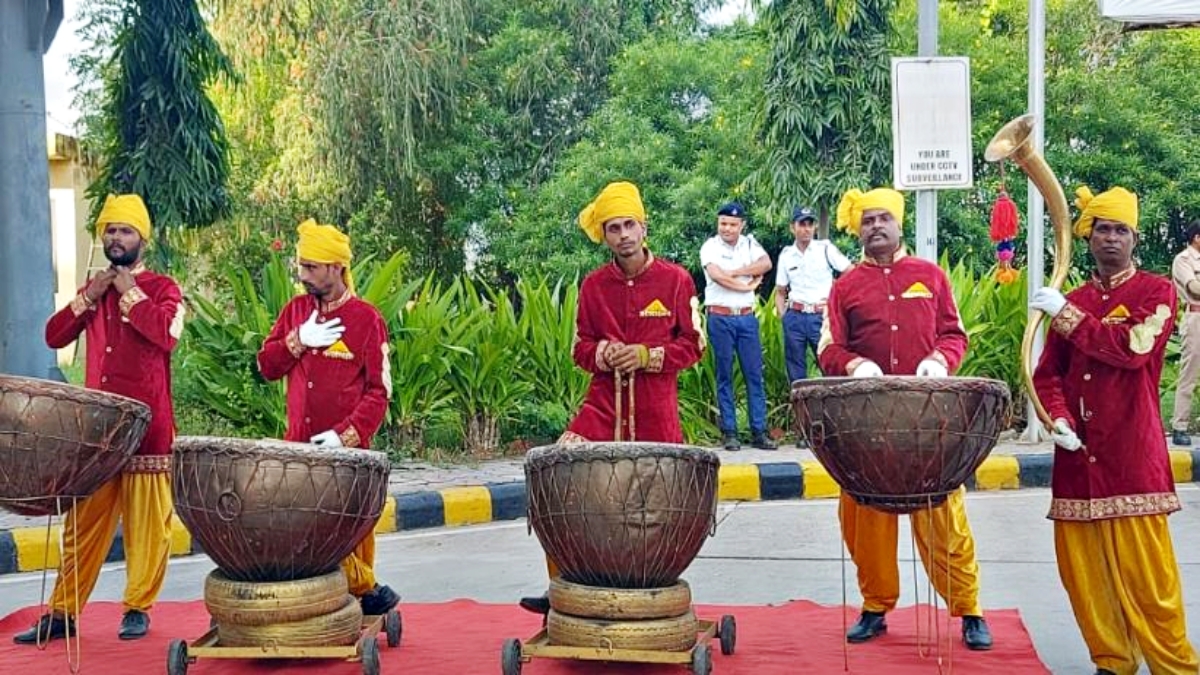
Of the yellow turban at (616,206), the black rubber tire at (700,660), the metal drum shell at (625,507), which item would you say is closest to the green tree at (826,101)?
the yellow turban at (616,206)

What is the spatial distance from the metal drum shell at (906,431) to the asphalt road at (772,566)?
46.0 inches

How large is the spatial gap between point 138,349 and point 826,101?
43.4 ft

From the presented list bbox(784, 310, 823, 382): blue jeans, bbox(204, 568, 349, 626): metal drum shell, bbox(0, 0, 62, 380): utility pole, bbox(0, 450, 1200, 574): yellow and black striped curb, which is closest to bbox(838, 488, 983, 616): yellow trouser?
bbox(204, 568, 349, 626): metal drum shell

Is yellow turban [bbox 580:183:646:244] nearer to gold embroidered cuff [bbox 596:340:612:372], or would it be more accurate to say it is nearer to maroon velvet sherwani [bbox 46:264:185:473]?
gold embroidered cuff [bbox 596:340:612:372]

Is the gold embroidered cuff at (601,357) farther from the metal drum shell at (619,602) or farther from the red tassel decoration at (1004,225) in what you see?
the red tassel decoration at (1004,225)

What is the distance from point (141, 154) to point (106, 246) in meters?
6.31

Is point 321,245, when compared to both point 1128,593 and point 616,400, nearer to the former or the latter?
point 616,400

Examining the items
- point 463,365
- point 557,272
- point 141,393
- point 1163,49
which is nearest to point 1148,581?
point 141,393

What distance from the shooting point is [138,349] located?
21.0 ft

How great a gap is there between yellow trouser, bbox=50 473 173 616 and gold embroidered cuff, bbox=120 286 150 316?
66 centimetres

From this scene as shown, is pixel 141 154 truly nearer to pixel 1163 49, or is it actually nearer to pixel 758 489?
pixel 758 489

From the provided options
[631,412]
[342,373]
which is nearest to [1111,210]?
[631,412]

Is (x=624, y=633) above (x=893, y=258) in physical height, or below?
below

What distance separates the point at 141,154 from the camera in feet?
41.0
